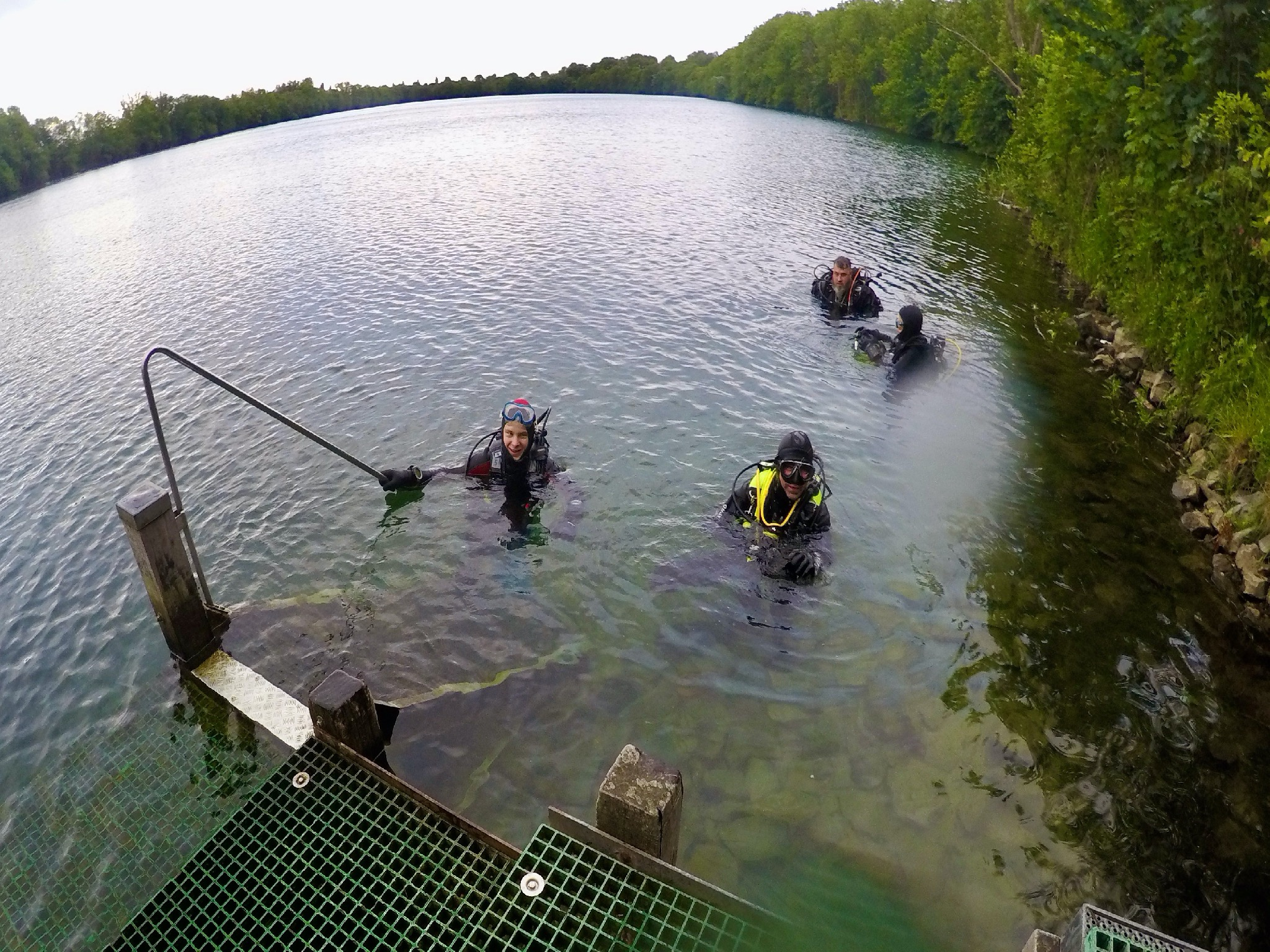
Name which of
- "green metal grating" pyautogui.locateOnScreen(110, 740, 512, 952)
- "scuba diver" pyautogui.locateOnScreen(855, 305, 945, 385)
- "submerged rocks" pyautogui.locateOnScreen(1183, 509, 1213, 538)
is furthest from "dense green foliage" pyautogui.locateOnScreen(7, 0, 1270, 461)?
"green metal grating" pyautogui.locateOnScreen(110, 740, 512, 952)

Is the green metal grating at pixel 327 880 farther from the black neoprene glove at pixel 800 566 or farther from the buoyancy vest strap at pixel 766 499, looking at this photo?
the buoyancy vest strap at pixel 766 499

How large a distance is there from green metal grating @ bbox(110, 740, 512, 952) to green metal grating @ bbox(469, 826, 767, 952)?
280 mm

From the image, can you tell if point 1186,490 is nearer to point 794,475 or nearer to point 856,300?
point 794,475

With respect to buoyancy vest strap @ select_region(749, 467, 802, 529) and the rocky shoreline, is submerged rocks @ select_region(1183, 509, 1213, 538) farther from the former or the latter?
buoyancy vest strap @ select_region(749, 467, 802, 529)

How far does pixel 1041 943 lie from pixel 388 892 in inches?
153

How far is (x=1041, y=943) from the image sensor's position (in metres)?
3.27

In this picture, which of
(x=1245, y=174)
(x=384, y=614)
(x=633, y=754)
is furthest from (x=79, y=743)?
(x=1245, y=174)

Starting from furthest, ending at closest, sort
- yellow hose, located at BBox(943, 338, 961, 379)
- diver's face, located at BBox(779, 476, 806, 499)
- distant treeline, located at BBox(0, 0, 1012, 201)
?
distant treeline, located at BBox(0, 0, 1012, 201) → yellow hose, located at BBox(943, 338, 961, 379) → diver's face, located at BBox(779, 476, 806, 499)

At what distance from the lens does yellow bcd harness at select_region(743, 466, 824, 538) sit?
8.75m

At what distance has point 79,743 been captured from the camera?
7.27 metres

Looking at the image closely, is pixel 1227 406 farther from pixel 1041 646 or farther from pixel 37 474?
pixel 37 474

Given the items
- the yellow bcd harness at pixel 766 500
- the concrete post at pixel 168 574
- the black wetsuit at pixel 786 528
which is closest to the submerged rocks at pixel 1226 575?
the black wetsuit at pixel 786 528

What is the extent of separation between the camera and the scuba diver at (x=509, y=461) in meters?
9.62

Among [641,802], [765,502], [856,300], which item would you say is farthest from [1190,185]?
[641,802]
